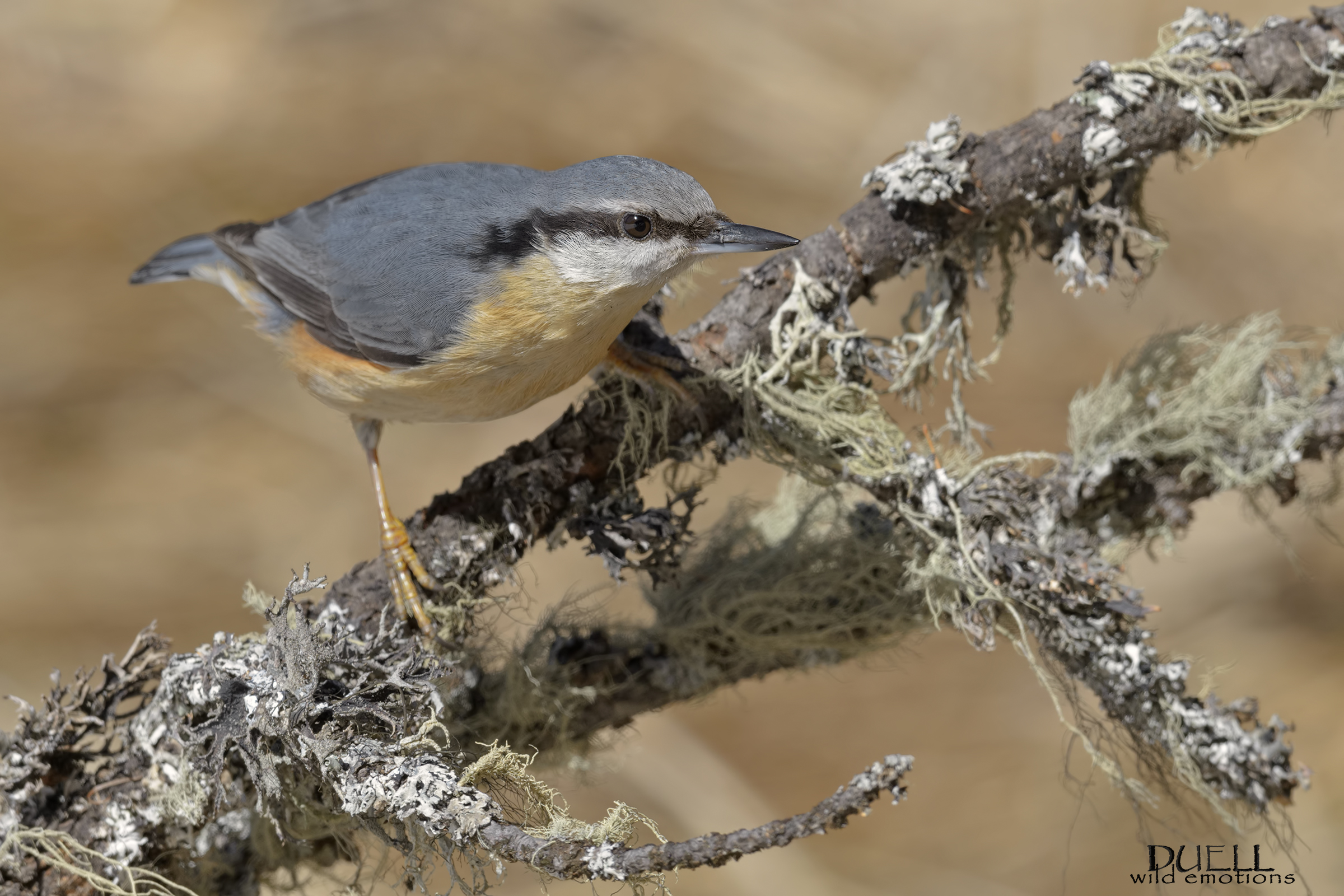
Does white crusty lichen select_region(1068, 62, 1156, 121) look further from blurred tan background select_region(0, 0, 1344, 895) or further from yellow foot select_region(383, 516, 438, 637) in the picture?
blurred tan background select_region(0, 0, 1344, 895)

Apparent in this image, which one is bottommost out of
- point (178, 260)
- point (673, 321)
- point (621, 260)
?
point (621, 260)

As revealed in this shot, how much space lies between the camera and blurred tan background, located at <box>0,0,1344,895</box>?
10.1 ft

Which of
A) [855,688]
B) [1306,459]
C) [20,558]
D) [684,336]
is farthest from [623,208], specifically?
[20,558]

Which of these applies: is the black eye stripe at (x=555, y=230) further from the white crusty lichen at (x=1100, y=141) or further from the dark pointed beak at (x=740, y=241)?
the white crusty lichen at (x=1100, y=141)

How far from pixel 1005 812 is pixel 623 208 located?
2282 mm

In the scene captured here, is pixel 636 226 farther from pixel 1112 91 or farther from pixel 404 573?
pixel 1112 91

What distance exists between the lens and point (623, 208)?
1551mm

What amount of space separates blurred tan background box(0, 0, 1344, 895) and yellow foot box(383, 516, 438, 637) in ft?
5.34

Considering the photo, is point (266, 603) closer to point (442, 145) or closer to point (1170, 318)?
point (442, 145)

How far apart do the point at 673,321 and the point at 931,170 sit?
2.41m

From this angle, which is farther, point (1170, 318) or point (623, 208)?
point (1170, 318)

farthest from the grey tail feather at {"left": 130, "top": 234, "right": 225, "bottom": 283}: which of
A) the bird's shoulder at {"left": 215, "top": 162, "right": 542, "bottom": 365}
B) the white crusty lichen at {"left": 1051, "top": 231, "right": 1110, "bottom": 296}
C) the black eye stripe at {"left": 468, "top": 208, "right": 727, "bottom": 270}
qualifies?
the white crusty lichen at {"left": 1051, "top": 231, "right": 1110, "bottom": 296}

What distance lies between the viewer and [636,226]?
61.1 inches

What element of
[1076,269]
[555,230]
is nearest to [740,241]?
[555,230]
